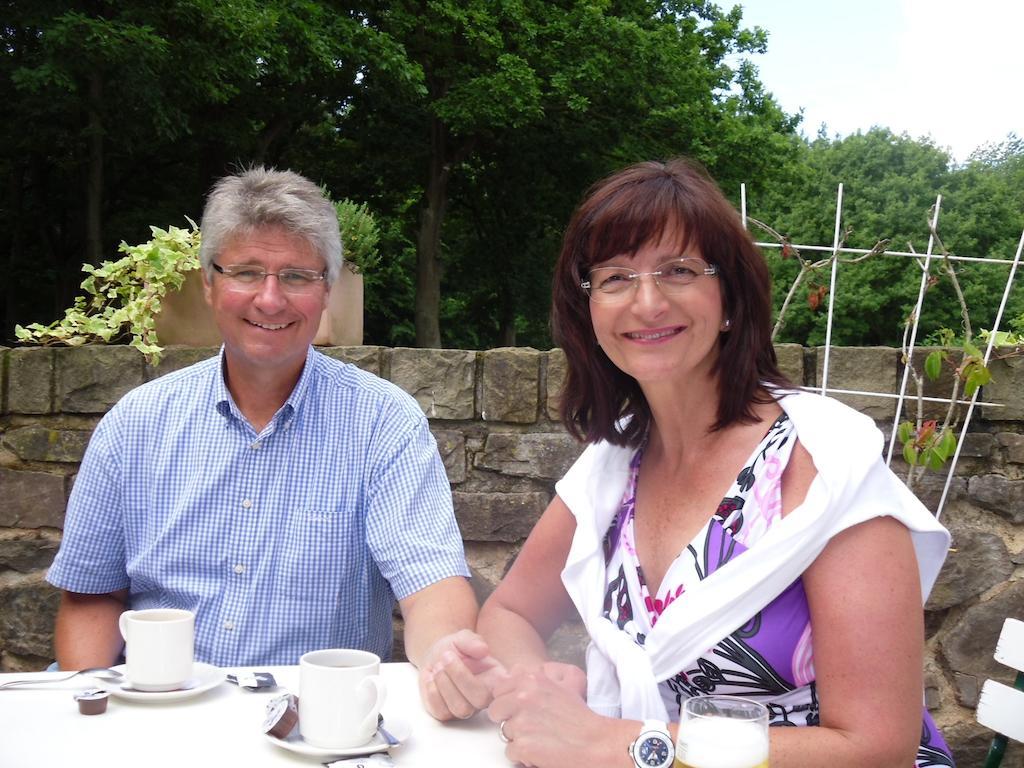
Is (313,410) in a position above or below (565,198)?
below

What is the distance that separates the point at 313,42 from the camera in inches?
442

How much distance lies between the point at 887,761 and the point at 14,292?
13.7 metres

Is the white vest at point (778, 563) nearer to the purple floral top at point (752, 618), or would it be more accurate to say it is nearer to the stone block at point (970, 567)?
the purple floral top at point (752, 618)

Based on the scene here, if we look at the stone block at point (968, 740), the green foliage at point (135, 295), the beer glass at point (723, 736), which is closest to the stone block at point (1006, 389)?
the stone block at point (968, 740)

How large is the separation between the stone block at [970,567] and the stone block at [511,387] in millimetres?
1175

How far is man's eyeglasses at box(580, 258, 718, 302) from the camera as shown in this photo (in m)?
1.54

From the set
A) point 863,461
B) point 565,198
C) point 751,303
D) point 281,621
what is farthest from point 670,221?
point 565,198

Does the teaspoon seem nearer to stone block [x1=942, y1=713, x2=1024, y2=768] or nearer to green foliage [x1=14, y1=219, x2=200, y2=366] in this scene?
green foliage [x1=14, y1=219, x2=200, y2=366]

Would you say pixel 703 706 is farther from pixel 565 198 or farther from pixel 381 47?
pixel 565 198

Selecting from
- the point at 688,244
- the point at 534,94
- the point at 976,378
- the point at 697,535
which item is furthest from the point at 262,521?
the point at 534,94

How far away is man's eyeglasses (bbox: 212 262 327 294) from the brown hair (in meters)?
0.51

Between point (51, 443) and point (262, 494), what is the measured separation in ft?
3.64

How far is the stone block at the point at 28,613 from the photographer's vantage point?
2682mm

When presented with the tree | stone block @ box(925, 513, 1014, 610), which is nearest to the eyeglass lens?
stone block @ box(925, 513, 1014, 610)
